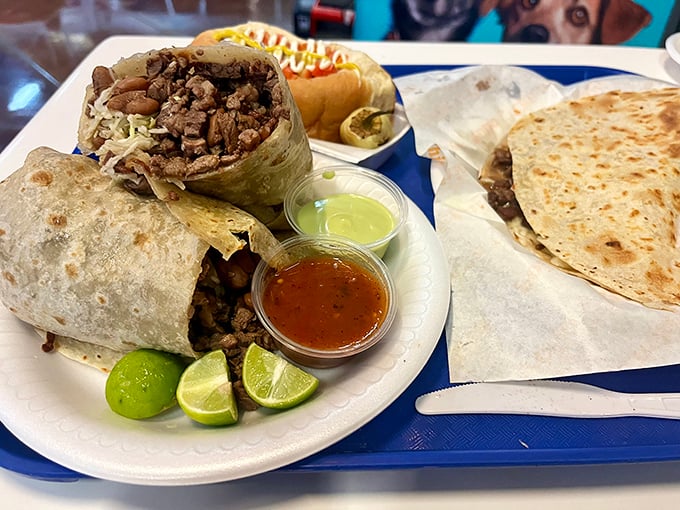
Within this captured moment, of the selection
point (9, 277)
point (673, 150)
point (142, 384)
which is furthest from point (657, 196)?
point (9, 277)

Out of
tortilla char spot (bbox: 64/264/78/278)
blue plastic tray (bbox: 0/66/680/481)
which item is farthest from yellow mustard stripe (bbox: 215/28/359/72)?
blue plastic tray (bbox: 0/66/680/481)

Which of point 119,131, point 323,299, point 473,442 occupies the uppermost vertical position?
point 119,131

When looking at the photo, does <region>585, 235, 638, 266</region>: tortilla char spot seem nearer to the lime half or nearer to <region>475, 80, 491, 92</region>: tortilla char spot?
<region>475, 80, 491, 92</region>: tortilla char spot

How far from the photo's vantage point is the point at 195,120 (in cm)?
160

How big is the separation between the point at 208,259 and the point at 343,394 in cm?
59

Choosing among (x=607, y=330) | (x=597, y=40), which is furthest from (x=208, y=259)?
(x=597, y=40)

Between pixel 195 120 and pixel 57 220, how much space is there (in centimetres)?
52

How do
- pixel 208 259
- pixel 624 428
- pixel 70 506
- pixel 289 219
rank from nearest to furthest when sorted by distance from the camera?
pixel 70 506 < pixel 624 428 < pixel 208 259 < pixel 289 219

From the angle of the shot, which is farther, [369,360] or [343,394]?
[369,360]

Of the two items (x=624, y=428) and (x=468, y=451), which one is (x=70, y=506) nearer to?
(x=468, y=451)

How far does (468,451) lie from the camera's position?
1458 millimetres

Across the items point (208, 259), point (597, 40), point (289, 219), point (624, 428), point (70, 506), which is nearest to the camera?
point (70, 506)

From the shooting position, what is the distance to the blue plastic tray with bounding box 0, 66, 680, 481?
142cm

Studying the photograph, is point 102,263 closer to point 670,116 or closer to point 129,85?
point 129,85
